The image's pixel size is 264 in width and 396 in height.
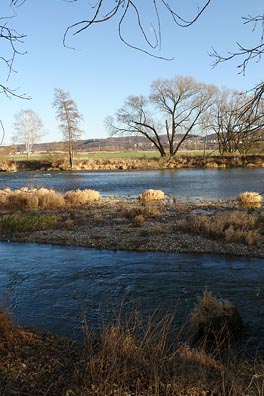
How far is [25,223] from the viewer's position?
1631 cm

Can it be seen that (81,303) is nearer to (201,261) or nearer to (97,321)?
(97,321)

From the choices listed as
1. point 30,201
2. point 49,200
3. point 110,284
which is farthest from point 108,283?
point 30,201

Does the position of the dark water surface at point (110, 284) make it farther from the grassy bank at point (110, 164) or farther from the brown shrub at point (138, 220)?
the grassy bank at point (110, 164)

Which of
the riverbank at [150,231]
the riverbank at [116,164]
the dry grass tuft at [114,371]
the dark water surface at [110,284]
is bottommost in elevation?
the dark water surface at [110,284]

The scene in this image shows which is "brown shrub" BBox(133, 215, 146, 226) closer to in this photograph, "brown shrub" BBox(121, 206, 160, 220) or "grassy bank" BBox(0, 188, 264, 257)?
"grassy bank" BBox(0, 188, 264, 257)

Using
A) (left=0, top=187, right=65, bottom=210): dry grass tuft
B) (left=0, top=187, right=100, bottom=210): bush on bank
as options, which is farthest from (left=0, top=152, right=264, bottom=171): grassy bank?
(left=0, top=187, right=65, bottom=210): dry grass tuft

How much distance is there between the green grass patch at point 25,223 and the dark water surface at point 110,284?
116 inches

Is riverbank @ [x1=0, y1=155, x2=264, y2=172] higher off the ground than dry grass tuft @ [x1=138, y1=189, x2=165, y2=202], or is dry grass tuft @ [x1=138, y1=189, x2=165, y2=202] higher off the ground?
riverbank @ [x1=0, y1=155, x2=264, y2=172]

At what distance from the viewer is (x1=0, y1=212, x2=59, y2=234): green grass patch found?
16027 millimetres

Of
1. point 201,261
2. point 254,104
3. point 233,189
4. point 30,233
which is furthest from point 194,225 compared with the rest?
point 233,189

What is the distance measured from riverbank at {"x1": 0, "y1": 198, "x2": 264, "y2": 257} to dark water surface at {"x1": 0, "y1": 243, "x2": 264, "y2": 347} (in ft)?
2.71

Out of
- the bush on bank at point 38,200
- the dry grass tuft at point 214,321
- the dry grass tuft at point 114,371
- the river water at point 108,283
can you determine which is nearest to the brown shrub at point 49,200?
the bush on bank at point 38,200

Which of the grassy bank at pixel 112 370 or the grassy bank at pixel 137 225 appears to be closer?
the grassy bank at pixel 112 370

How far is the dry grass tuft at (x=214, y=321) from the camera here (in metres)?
6.21
